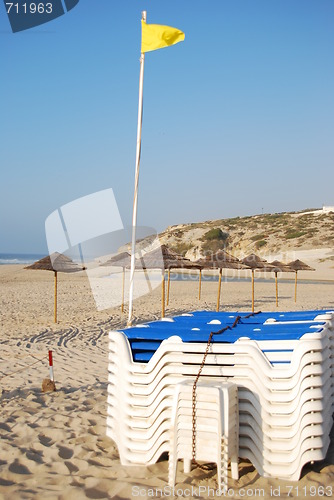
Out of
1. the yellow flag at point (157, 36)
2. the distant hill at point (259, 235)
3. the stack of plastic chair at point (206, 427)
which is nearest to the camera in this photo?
the stack of plastic chair at point (206, 427)

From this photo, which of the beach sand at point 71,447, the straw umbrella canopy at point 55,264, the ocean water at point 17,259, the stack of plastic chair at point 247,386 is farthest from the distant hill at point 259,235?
the stack of plastic chair at point 247,386

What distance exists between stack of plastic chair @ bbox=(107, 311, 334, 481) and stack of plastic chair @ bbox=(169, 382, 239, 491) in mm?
268

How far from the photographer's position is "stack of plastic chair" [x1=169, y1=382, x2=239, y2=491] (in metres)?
3.52

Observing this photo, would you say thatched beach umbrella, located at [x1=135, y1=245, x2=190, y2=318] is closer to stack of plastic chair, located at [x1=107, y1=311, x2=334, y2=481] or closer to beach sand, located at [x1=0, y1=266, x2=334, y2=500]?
beach sand, located at [x1=0, y1=266, x2=334, y2=500]

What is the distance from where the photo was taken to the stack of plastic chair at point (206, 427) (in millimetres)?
3518

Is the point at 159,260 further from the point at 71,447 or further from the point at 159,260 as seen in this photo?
the point at 71,447

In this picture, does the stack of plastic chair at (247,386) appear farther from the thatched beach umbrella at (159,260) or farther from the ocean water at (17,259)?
the ocean water at (17,259)

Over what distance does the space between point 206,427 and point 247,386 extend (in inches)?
20.4

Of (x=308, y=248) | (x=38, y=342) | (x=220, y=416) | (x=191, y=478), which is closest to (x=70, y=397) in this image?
(x=191, y=478)

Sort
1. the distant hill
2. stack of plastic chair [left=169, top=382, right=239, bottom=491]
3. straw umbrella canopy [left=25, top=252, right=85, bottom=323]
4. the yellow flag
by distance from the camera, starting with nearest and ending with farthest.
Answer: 1. stack of plastic chair [left=169, top=382, right=239, bottom=491]
2. the yellow flag
3. straw umbrella canopy [left=25, top=252, right=85, bottom=323]
4. the distant hill

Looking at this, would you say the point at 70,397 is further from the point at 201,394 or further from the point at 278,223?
the point at 278,223

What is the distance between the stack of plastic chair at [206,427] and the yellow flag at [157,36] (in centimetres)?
586

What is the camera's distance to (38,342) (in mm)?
10258

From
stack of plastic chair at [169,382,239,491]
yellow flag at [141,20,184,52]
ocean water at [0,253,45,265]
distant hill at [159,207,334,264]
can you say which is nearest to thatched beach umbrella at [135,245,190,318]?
yellow flag at [141,20,184,52]
